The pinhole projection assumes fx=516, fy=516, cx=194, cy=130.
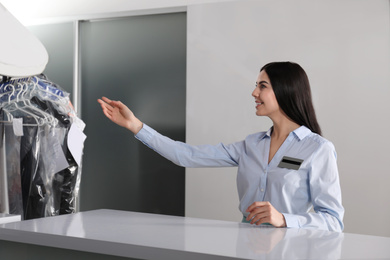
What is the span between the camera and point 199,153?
2.26m

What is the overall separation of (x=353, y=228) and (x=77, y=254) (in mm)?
2354

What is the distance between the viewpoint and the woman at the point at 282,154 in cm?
191

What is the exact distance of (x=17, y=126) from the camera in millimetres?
2279

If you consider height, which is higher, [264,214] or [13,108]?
[13,108]

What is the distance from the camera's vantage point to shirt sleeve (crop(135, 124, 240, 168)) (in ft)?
Result: 7.24

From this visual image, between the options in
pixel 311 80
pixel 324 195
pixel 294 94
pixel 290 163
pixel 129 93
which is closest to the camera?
pixel 324 195

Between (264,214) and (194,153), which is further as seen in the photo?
(194,153)

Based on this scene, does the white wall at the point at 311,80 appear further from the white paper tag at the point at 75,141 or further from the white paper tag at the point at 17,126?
the white paper tag at the point at 17,126

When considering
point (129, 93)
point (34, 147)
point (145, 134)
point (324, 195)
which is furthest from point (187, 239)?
point (129, 93)

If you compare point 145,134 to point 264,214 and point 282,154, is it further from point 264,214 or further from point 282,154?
point 264,214

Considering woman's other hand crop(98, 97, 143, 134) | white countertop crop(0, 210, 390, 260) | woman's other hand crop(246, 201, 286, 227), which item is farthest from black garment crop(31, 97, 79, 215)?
woman's other hand crop(246, 201, 286, 227)

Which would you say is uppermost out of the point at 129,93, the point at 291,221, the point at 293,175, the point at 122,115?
the point at 129,93

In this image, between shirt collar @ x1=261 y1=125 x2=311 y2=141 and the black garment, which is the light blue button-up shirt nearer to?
shirt collar @ x1=261 y1=125 x2=311 y2=141

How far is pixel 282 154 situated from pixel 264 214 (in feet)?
1.65
